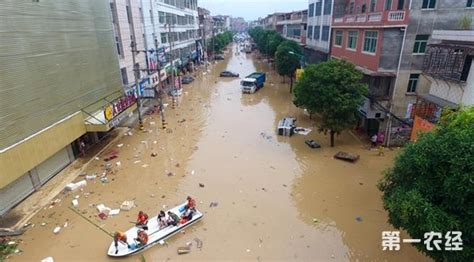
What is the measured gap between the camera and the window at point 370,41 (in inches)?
741

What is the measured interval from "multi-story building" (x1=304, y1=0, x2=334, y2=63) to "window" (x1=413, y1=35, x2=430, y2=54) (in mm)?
10662

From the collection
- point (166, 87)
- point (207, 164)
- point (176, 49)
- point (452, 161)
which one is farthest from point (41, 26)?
point (176, 49)

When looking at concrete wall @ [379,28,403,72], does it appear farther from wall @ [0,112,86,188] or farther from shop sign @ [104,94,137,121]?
wall @ [0,112,86,188]

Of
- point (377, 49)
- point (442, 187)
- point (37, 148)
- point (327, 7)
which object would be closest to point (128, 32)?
point (37, 148)

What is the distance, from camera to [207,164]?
57.2 ft

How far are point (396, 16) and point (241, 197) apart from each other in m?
14.0

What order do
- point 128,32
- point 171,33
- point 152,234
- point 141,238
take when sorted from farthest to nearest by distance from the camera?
1. point 171,33
2. point 128,32
3. point 152,234
4. point 141,238

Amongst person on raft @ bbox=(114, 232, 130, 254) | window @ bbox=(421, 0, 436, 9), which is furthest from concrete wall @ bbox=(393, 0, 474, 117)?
person on raft @ bbox=(114, 232, 130, 254)

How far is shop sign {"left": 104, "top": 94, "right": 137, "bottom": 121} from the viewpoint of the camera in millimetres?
17766

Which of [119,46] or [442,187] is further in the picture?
[119,46]

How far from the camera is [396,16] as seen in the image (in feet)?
56.5

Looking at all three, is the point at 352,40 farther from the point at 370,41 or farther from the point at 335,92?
the point at 335,92

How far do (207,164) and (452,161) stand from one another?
508 inches

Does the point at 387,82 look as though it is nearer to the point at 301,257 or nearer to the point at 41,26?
the point at 301,257
